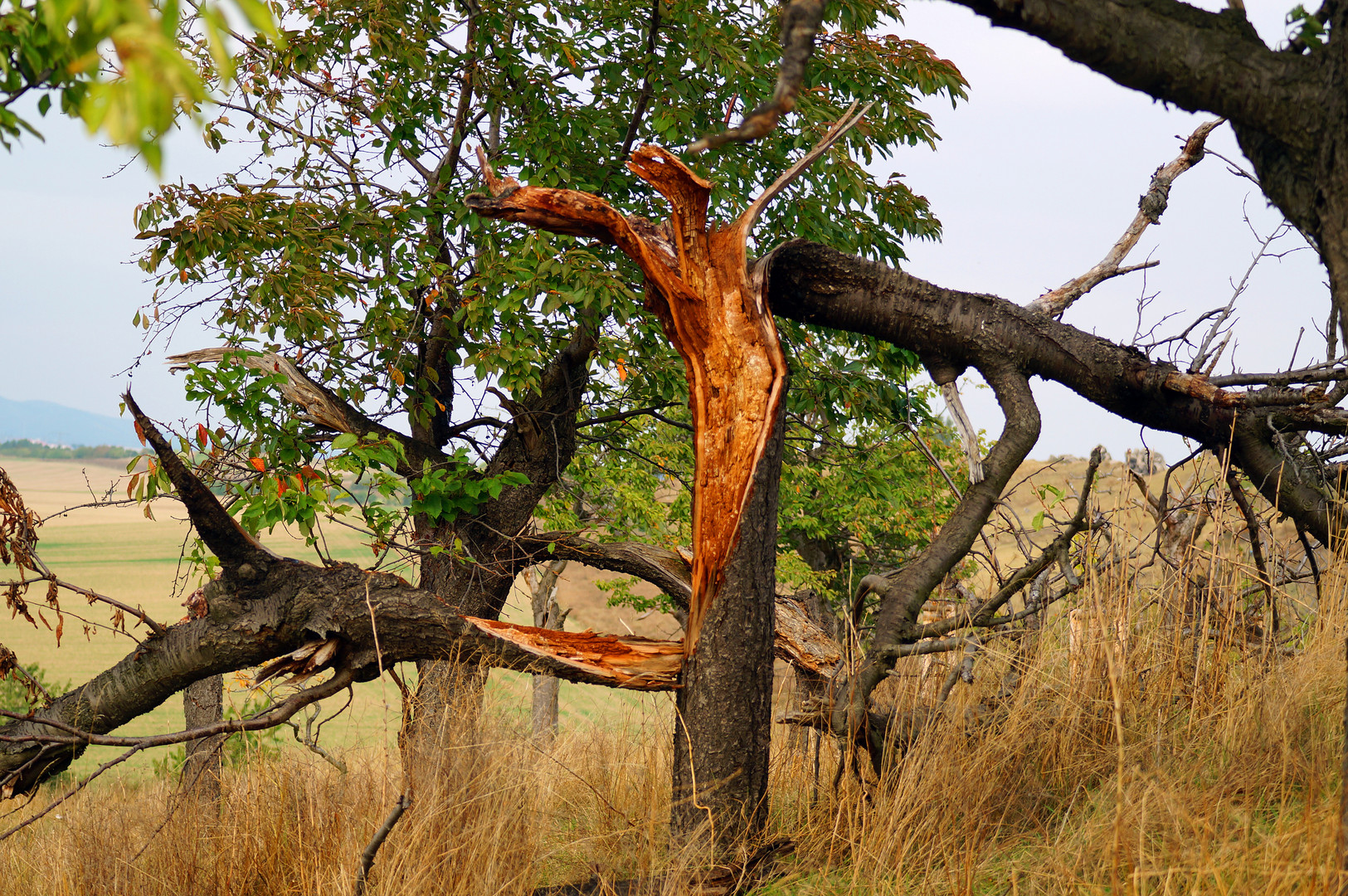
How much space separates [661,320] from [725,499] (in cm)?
94

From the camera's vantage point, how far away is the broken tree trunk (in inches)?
160

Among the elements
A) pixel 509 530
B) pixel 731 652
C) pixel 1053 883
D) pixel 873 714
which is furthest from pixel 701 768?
pixel 509 530

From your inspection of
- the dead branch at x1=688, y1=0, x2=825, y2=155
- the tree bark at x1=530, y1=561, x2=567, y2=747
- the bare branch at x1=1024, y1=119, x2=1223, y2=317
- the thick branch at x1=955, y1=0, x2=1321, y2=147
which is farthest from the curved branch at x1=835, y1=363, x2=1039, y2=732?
the tree bark at x1=530, y1=561, x2=567, y2=747

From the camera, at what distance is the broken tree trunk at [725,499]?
4066 mm

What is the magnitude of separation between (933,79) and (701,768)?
15.3ft

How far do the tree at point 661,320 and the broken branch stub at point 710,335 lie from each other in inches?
0.6

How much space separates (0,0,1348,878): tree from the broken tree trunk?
15mm

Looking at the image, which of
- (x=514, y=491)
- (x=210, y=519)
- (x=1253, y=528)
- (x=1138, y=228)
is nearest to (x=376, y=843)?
(x=210, y=519)

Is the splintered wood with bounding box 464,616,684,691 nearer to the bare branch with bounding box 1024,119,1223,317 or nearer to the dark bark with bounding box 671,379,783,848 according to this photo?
the dark bark with bounding box 671,379,783,848

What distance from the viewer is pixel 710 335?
4184 millimetres

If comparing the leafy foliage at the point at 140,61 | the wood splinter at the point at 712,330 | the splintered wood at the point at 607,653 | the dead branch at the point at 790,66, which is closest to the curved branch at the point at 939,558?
the wood splinter at the point at 712,330

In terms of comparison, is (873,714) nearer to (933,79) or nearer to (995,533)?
(995,533)

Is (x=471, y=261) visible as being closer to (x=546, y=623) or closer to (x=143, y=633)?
(x=546, y=623)

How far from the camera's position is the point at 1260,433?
447 cm
